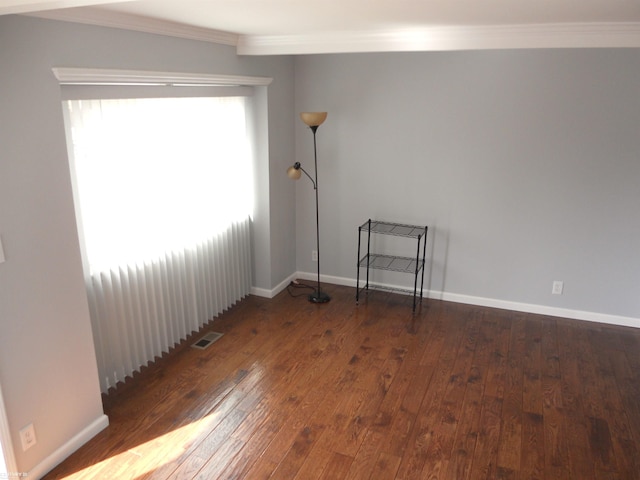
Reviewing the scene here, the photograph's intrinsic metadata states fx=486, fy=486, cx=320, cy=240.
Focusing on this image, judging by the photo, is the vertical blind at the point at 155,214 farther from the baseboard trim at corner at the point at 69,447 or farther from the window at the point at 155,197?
the baseboard trim at corner at the point at 69,447

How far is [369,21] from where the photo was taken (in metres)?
2.81

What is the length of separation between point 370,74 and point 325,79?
425 mm

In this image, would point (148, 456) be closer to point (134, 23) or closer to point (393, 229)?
point (134, 23)

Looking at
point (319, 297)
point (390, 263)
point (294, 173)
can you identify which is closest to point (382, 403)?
point (319, 297)

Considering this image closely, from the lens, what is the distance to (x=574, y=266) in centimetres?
412

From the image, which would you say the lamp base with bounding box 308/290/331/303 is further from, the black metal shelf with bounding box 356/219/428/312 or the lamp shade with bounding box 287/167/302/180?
the lamp shade with bounding box 287/167/302/180

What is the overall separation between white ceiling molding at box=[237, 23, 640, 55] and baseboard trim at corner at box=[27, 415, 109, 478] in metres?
2.72

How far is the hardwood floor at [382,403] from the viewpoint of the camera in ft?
8.52

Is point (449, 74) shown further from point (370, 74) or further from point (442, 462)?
point (442, 462)

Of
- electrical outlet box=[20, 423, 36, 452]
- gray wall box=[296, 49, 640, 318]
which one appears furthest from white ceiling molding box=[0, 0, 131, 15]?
gray wall box=[296, 49, 640, 318]

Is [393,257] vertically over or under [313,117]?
under

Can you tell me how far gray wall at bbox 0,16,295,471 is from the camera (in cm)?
215

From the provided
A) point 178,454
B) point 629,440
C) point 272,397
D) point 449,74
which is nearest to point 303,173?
point 449,74

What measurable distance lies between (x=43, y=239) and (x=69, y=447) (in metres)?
1.16
